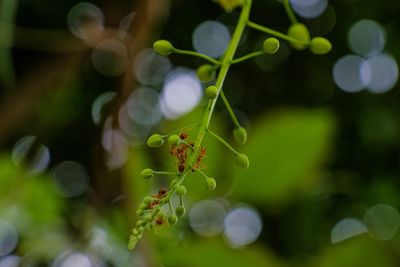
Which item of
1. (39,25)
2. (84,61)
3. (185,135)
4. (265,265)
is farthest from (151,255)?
(39,25)

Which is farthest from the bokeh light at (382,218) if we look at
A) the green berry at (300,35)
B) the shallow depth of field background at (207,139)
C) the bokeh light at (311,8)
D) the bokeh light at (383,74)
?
the green berry at (300,35)

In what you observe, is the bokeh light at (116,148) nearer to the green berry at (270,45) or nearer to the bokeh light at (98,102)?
the bokeh light at (98,102)

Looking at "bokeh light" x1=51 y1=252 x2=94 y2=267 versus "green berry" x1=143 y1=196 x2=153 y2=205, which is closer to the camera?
"green berry" x1=143 y1=196 x2=153 y2=205

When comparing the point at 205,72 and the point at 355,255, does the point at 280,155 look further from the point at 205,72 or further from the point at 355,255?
the point at 205,72

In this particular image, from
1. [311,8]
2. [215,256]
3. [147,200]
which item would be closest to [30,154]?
[215,256]

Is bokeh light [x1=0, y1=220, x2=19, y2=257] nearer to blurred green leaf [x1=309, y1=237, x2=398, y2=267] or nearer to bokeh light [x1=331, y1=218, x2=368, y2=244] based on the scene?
blurred green leaf [x1=309, y1=237, x2=398, y2=267]

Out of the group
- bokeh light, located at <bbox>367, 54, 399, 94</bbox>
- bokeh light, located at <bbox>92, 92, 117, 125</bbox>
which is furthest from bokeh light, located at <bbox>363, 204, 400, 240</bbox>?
bokeh light, located at <bbox>92, 92, 117, 125</bbox>

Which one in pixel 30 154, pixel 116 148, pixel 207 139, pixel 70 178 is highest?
pixel 207 139
